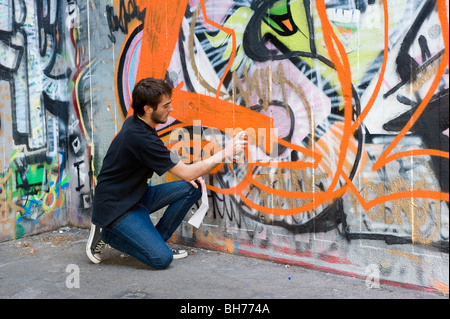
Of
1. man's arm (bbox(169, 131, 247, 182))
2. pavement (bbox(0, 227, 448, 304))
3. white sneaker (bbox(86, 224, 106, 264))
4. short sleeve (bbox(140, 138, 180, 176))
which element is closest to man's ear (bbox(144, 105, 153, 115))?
short sleeve (bbox(140, 138, 180, 176))

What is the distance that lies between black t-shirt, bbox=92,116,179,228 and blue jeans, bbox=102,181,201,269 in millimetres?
94

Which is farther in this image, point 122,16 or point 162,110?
point 122,16

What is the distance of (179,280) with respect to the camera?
10.2 feet

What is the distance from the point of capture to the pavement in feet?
9.27

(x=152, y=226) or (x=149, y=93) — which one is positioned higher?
(x=149, y=93)

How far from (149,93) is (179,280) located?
1306 mm

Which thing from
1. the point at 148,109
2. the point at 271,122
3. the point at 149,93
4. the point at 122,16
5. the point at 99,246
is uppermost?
the point at 122,16

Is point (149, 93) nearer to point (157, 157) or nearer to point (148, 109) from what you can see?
point (148, 109)

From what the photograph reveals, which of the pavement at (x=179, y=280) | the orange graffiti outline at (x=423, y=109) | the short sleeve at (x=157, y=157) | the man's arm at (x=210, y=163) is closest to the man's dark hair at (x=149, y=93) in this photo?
the short sleeve at (x=157, y=157)

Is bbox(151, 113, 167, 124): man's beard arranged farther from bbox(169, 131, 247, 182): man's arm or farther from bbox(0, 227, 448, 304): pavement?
bbox(0, 227, 448, 304): pavement

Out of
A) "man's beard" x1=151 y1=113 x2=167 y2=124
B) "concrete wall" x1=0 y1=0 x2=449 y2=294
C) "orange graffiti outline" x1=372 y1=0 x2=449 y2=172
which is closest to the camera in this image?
"orange graffiti outline" x1=372 y1=0 x2=449 y2=172

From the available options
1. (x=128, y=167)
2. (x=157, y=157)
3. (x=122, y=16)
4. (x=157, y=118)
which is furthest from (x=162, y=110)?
A: (x=122, y=16)

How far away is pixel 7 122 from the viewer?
14.0 ft
